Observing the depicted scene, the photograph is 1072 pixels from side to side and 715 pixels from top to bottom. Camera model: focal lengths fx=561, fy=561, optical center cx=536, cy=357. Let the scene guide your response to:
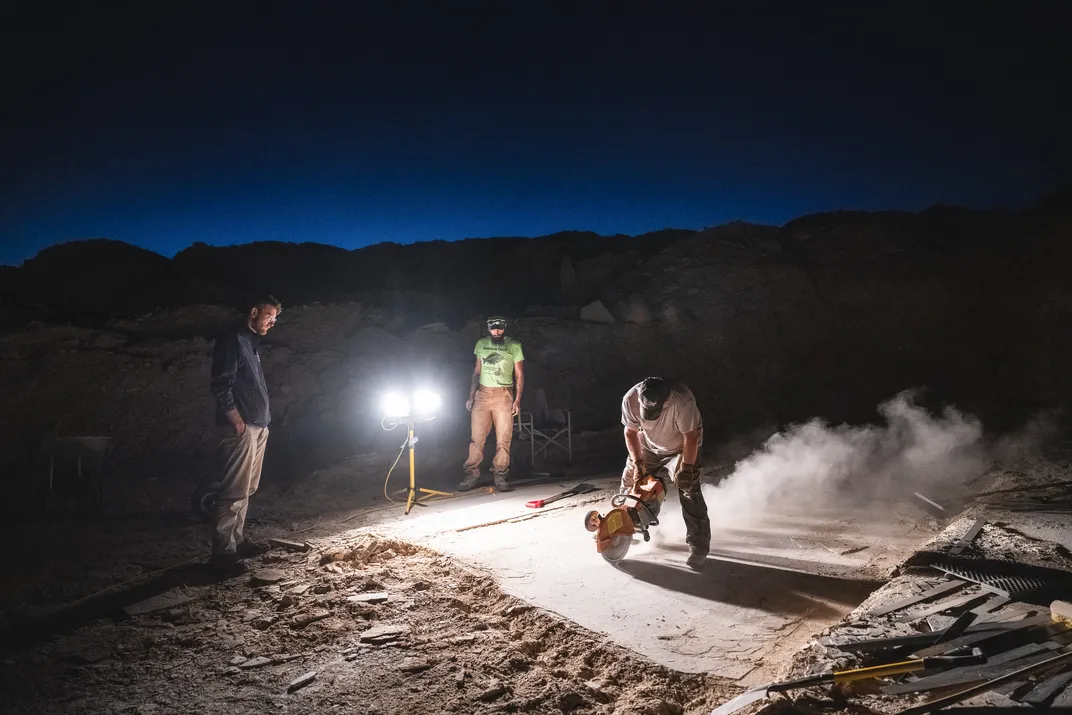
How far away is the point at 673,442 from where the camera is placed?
458cm

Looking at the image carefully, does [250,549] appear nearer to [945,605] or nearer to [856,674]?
[856,674]

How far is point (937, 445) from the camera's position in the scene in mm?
8070

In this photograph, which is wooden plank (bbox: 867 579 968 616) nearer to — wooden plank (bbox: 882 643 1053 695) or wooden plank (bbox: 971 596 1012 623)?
wooden plank (bbox: 971 596 1012 623)

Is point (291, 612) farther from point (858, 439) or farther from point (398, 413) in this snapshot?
point (858, 439)

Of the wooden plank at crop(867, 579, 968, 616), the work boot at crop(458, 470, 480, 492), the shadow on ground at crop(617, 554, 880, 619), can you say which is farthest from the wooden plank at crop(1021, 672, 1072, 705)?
the work boot at crop(458, 470, 480, 492)

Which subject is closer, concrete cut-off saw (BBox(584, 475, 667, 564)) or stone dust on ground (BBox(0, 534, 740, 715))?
stone dust on ground (BBox(0, 534, 740, 715))

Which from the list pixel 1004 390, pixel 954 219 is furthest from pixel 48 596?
pixel 954 219

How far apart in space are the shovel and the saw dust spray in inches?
A: 57.5

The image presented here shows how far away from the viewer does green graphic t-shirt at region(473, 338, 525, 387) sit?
7.36m

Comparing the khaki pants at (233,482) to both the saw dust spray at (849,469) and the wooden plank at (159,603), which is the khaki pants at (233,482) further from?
the saw dust spray at (849,469)

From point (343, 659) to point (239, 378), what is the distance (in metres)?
2.46

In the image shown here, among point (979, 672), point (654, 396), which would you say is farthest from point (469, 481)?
point (979, 672)

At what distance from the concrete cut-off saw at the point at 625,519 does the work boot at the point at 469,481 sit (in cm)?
347

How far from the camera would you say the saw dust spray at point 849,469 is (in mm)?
6379
